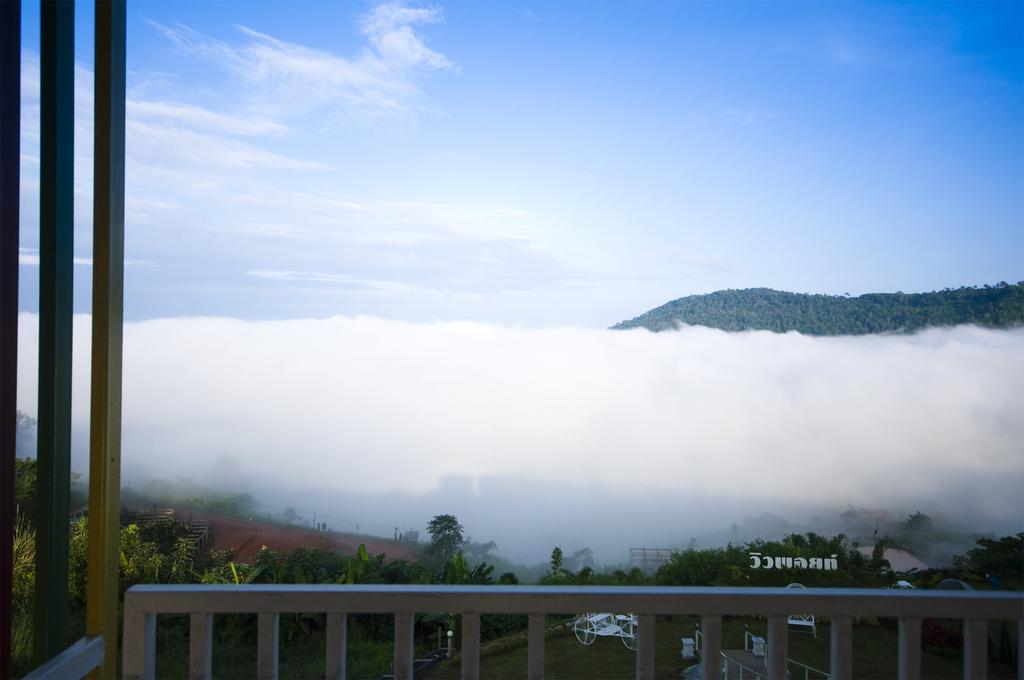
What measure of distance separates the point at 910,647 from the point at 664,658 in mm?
3213

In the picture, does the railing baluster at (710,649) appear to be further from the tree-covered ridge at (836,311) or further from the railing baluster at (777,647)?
the tree-covered ridge at (836,311)

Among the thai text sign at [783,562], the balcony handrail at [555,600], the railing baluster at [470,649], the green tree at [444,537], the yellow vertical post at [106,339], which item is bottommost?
the thai text sign at [783,562]

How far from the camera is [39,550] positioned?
1256mm

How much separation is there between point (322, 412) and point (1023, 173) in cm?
478

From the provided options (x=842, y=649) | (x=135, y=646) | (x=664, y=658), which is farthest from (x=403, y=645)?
(x=664, y=658)

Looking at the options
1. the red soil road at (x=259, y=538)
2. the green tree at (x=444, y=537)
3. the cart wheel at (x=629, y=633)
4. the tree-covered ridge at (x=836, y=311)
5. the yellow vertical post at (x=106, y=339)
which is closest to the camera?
the yellow vertical post at (x=106, y=339)

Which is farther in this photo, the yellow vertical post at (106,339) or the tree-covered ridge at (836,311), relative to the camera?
the tree-covered ridge at (836,311)

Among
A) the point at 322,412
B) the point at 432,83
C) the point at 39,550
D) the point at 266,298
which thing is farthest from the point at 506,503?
the point at 39,550

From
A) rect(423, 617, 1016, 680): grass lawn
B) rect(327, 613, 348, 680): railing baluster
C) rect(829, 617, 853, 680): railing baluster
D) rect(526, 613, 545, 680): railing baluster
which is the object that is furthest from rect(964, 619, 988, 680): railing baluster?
rect(423, 617, 1016, 680): grass lawn

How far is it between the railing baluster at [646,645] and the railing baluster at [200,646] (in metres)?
0.70

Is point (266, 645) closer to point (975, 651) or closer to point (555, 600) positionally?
point (555, 600)

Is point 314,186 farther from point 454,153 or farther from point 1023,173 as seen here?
point 1023,173

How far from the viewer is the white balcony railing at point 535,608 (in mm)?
1180

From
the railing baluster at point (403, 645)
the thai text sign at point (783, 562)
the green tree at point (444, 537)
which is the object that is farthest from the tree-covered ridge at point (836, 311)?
the railing baluster at point (403, 645)
